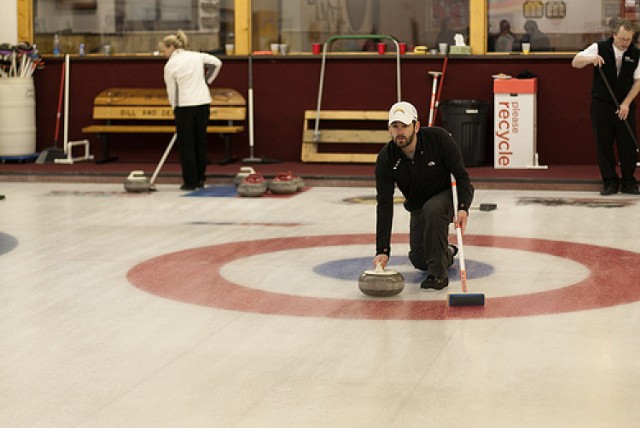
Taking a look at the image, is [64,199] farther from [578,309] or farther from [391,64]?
[578,309]

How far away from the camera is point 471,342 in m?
6.31

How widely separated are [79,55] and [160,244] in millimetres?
8100

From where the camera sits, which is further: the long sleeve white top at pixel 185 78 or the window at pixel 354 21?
the window at pixel 354 21

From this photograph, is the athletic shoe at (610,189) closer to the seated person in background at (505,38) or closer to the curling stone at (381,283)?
the seated person in background at (505,38)

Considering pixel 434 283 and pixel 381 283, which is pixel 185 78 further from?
pixel 381 283

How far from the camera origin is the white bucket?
16.7 metres

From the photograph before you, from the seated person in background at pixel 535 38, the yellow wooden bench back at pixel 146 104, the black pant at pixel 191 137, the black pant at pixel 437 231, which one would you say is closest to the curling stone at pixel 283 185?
the black pant at pixel 191 137

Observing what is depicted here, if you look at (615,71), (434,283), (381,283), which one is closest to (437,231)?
(434,283)

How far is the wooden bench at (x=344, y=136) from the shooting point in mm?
16469

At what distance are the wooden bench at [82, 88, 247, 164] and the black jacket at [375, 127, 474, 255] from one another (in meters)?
8.75

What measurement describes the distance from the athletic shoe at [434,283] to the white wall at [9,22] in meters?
11.4

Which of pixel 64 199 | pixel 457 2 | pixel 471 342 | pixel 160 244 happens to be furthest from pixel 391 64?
pixel 471 342

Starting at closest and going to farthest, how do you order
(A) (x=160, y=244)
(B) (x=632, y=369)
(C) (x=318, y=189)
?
(B) (x=632, y=369)
(A) (x=160, y=244)
(C) (x=318, y=189)

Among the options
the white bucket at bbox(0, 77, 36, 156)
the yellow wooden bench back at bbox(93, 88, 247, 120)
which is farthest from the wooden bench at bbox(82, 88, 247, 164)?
the white bucket at bbox(0, 77, 36, 156)
